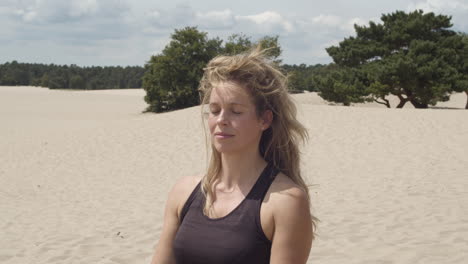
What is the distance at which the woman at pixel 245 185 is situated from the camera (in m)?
1.95

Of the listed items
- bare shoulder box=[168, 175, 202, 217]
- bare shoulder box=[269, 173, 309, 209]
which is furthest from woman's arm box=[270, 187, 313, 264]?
bare shoulder box=[168, 175, 202, 217]

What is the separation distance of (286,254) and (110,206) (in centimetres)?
793

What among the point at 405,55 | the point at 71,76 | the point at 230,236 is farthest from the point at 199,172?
the point at 71,76

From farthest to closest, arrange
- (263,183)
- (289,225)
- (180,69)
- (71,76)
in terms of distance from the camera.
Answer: (71,76) → (180,69) → (263,183) → (289,225)

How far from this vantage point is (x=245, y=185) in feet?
6.91

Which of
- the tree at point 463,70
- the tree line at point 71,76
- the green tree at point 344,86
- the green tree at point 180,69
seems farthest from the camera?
the tree line at point 71,76

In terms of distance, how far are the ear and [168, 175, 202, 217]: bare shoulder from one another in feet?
1.21

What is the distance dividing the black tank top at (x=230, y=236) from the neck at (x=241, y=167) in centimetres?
6

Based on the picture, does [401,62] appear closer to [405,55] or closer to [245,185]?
[405,55]

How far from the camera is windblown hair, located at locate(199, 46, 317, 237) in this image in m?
2.09

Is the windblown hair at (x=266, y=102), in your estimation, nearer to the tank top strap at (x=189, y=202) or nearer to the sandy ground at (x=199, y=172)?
the tank top strap at (x=189, y=202)

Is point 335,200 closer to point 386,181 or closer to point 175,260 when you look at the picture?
point 386,181

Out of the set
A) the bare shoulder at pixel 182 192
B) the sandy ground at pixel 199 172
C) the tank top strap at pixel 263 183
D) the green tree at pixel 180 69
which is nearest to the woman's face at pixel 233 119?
the tank top strap at pixel 263 183

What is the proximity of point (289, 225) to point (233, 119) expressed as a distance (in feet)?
1.51
